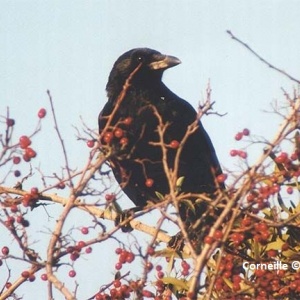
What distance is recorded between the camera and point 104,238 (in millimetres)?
2814

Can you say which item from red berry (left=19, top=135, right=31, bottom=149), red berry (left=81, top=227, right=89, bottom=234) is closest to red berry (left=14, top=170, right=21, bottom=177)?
red berry (left=19, top=135, right=31, bottom=149)

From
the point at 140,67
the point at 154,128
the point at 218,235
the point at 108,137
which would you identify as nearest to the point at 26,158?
the point at 108,137

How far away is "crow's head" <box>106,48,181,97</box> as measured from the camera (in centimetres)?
609

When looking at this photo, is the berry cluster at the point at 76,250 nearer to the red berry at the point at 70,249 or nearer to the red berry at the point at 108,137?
the red berry at the point at 70,249

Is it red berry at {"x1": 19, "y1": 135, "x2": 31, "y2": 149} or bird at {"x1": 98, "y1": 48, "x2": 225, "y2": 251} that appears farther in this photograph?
bird at {"x1": 98, "y1": 48, "x2": 225, "y2": 251}

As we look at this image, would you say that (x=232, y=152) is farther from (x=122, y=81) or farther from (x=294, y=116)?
(x=122, y=81)

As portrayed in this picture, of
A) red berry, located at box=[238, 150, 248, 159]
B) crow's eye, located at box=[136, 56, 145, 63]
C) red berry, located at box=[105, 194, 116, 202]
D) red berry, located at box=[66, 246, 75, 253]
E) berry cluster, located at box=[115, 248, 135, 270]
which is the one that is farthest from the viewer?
crow's eye, located at box=[136, 56, 145, 63]

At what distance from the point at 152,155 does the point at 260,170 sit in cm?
288

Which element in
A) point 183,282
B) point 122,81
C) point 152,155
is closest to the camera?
point 183,282

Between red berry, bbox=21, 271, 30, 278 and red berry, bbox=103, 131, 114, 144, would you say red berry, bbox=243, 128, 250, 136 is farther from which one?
red berry, bbox=21, 271, 30, 278

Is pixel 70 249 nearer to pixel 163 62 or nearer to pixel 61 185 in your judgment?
pixel 61 185

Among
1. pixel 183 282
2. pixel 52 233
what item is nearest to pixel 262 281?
pixel 183 282

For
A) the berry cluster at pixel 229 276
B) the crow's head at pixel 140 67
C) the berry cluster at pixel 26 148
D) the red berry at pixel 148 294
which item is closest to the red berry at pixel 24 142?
the berry cluster at pixel 26 148

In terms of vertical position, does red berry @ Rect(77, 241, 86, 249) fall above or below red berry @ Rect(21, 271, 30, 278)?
below
